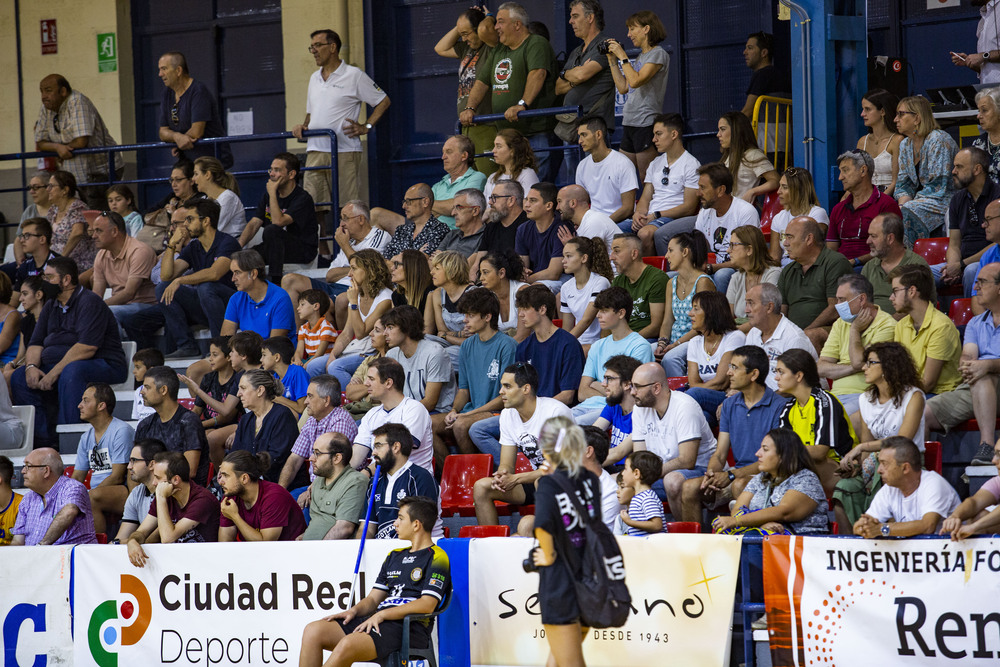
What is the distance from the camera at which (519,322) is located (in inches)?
416

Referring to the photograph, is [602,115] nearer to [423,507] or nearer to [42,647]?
[423,507]

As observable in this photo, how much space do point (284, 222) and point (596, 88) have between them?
11.1ft

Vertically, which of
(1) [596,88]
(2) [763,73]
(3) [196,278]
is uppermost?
(2) [763,73]

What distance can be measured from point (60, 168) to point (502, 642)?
9.74 meters

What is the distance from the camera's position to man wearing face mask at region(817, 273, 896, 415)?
945 cm

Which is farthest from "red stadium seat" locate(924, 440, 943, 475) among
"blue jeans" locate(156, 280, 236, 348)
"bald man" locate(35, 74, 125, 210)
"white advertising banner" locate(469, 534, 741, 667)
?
"bald man" locate(35, 74, 125, 210)

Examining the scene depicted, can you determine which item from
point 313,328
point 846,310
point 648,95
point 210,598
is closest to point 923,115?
point 648,95

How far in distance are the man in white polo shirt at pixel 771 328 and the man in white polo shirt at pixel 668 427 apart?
837mm

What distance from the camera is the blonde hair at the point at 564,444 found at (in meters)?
6.52

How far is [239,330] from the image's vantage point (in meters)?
12.1

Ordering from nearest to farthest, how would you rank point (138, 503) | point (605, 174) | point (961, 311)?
point (138, 503)
point (961, 311)
point (605, 174)

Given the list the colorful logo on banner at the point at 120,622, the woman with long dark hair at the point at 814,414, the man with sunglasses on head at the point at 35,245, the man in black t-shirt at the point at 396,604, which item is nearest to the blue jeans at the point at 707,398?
the woman with long dark hair at the point at 814,414

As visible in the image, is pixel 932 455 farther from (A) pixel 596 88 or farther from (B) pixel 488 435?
(A) pixel 596 88

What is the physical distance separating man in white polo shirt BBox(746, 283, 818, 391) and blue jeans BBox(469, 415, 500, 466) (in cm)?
199
